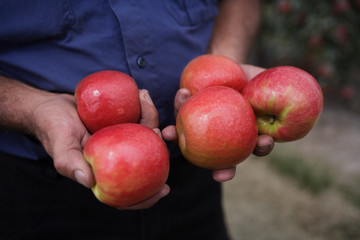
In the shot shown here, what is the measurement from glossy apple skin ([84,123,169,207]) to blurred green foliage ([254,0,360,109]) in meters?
2.77

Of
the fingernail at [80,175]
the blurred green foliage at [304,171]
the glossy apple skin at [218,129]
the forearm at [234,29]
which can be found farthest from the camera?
the blurred green foliage at [304,171]

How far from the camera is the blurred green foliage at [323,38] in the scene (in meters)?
3.06

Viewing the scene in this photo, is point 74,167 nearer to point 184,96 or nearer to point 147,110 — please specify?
point 147,110

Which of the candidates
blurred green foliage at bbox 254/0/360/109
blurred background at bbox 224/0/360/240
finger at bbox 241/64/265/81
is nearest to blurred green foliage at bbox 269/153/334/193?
blurred background at bbox 224/0/360/240

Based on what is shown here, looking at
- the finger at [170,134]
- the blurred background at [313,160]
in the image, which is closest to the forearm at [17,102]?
the finger at [170,134]

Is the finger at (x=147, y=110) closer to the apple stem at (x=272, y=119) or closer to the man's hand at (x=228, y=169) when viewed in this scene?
the man's hand at (x=228, y=169)

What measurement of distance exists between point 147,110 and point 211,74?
0.32 m

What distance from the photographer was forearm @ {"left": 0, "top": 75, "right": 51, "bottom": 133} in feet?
3.54

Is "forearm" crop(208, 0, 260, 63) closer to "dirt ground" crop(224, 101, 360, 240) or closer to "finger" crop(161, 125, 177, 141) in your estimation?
"finger" crop(161, 125, 177, 141)

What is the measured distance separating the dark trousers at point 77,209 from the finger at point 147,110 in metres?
0.31

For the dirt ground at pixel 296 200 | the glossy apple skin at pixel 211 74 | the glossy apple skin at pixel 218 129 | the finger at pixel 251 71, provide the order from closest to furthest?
the glossy apple skin at pixel 218 129 → the glossy apple skin at pixel 211 74 → the finger at pixel 251 71 → the dirt ground at pixel 296 200

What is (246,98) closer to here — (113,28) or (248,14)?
(113,28)

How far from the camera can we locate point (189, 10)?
1.31 meters

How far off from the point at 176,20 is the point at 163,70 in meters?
0.23
